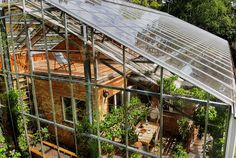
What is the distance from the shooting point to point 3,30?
7039 millimetres

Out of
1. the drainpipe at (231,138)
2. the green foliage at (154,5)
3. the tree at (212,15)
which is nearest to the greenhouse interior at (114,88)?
the drainpipe at (231,138)

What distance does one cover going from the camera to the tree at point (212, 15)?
65.8 feet

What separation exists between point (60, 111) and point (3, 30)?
326 centimetres

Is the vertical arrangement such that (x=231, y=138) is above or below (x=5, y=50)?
below

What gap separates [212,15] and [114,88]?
59.9 feet

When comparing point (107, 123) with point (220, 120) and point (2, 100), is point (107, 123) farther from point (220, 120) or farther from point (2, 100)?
point (2, 100)

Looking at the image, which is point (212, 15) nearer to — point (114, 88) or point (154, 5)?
point (154, 5)

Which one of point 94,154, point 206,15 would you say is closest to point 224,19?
point 206,15

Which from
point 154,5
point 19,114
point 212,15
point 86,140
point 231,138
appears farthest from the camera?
point 154,5

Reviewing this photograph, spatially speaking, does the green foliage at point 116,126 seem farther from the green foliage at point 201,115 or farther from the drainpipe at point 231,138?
the drainpipe at point 231,138

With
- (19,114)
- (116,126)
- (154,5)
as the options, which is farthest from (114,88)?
(154,5)

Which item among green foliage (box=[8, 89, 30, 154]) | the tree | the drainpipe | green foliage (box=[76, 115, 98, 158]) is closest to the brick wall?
green foliage (box=[8, 89, 30, 154])

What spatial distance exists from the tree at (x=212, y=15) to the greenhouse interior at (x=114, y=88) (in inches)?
578

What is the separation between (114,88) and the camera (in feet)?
16.3
